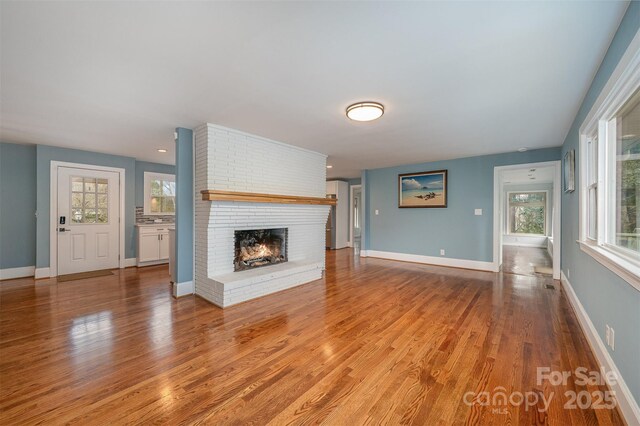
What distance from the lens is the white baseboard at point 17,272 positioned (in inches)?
173

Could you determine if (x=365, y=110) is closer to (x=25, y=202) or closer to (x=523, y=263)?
(x=523, y=263)

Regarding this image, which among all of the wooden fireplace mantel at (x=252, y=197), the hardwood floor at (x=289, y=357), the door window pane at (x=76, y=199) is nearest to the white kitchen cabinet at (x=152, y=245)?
the door window pane at (x=76, y=199)

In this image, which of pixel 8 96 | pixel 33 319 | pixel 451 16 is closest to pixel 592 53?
pixel 451 16

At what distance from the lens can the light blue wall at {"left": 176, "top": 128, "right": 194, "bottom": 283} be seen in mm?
3557

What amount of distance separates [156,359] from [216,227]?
5.84 ft

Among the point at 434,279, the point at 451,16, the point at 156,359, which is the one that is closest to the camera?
the point at 451,16

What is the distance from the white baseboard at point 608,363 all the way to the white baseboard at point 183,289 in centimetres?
412

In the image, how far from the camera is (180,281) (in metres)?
3.55

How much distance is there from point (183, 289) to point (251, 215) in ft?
4.44

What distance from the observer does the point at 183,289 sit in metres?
3.58

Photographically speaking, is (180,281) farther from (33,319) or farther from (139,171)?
(139,171)

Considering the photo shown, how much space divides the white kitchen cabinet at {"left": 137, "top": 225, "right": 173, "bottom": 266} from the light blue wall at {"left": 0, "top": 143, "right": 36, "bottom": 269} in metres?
1.57

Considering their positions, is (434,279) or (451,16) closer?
(451,16)

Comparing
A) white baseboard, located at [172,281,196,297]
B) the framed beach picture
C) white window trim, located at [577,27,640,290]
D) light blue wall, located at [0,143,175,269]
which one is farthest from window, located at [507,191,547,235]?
light blue wall, located at [0,143,175,269]
